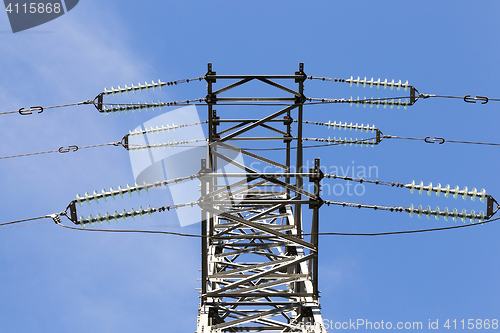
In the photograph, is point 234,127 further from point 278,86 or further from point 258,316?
point 258,316

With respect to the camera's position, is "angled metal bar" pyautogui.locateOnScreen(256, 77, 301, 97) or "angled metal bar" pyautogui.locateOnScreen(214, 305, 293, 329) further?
"angled metal bar" pyautogui.locateOnScreen(256, 77, 301, 97)

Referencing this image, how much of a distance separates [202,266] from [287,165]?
710cm

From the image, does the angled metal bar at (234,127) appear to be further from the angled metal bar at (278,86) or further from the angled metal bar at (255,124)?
the angled metal bar at (278,86)

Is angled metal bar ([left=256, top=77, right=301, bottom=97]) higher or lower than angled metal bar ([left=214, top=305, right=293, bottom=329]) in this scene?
higher

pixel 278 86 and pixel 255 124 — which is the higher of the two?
pixel 278 86

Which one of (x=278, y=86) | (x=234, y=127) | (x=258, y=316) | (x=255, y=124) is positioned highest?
(x=278, y=86)

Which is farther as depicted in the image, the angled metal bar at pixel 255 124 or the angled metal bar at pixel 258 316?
the angled metal bar at pixel 255 124

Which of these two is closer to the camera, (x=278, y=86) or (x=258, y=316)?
(x=258, y=316)

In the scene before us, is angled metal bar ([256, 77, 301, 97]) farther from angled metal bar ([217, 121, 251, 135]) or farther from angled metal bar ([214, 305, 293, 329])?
angled metal bar ([214, 305, 293, 329])

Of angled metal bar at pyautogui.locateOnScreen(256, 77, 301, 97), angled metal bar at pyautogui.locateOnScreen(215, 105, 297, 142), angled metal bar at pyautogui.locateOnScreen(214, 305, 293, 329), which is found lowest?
angled metal bar at pyautogui.locateOnScreen(214, 305, 293, 329)

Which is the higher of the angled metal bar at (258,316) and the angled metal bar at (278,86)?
the angled metal bar at (278,86)

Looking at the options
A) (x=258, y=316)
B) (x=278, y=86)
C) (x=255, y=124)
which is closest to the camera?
(x=258, y=316)

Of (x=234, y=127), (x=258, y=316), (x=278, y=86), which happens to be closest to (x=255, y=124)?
(x=234, y=127)

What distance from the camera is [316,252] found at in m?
14.9
